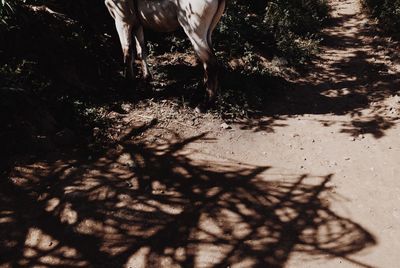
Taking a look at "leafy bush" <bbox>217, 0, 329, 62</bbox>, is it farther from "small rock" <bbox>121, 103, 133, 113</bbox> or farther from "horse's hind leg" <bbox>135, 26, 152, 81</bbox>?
"small rock" <bbox>121, 103, 133, 113</bbox>

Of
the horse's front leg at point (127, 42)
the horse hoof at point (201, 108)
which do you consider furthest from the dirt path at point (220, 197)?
the horse's front leg at point (127, 42)

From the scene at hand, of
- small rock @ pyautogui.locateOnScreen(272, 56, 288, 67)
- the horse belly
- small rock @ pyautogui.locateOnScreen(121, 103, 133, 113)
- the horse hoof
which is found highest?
the horse belly

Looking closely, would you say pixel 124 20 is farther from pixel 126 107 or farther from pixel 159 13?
pixel 126 107

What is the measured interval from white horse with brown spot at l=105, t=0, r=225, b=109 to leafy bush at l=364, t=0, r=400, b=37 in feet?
19.6

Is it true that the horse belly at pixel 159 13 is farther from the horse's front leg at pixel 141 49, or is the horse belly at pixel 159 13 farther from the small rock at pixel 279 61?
the small rock at pixel 279 61

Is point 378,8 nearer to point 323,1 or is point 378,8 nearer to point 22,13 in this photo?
point 323,1

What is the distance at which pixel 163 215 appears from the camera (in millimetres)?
4297

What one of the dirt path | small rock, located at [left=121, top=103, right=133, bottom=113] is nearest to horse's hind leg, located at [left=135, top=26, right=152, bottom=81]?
small rock, located at [left=121, top=103, right=133, bottom=113]

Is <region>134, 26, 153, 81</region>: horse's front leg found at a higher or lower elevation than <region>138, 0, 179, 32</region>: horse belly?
lower

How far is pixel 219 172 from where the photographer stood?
5074mm

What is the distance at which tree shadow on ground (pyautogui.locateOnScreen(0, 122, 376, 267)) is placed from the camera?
3816mm

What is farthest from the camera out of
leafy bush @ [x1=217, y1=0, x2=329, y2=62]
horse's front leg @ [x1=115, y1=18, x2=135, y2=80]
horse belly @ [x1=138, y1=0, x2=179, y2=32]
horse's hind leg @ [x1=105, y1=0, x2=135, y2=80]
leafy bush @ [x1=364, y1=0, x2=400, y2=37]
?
leafy bush @ [x1=364, y1=0, x2=400, y2=37]

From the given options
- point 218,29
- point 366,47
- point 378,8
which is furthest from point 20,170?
point 378,8

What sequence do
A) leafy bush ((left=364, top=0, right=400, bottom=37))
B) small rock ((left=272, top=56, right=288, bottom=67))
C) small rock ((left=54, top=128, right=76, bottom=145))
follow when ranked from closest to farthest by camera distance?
small rock ((left=54, top=128, right=76, bottom=145)), small rock ((left=272, top=56, right=288, bottom=67)), leafy bush ((left=364, top=0, right=400, bottom=37))
